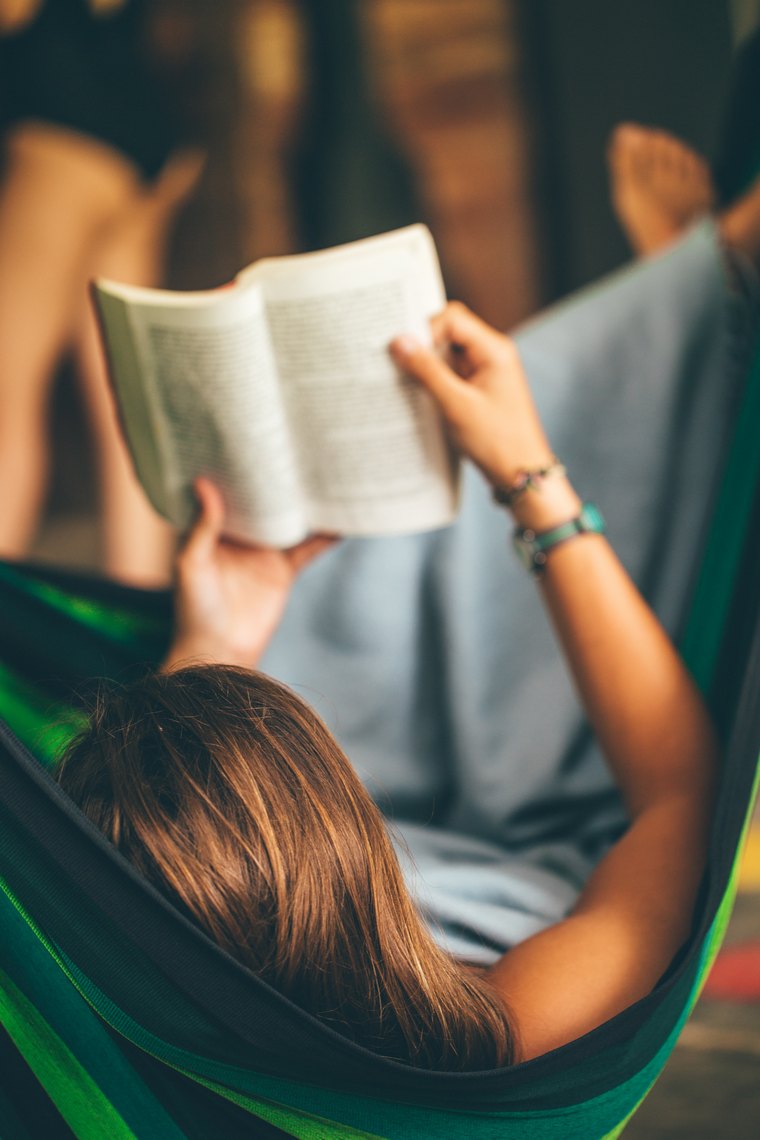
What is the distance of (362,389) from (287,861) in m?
0.35

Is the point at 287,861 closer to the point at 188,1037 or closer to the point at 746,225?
the point at 188,1037

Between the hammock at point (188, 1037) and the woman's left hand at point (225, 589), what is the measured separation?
11.8 inches

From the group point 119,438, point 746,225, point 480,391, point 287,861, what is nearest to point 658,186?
point 746,225

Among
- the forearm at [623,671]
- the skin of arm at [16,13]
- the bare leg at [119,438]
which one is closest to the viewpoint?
the forearm at [623,671]

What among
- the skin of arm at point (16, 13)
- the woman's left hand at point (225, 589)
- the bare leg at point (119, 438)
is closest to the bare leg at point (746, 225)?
the woman's left hand at point (225, 589)

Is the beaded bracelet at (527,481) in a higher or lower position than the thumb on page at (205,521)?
lower

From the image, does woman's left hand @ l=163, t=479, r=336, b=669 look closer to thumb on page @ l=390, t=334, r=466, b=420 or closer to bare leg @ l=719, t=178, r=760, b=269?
thumb on page @ l=390, t=334, r=466, b=420

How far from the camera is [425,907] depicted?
2.00 ft

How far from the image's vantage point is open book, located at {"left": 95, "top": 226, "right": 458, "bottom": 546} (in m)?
0.65

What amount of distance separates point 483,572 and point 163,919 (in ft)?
1.69

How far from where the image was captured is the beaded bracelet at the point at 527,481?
2.23 ft

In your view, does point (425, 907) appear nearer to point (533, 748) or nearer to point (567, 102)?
point (533, 748)

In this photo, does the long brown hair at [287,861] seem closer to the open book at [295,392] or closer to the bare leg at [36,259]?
the open book at [295,392]

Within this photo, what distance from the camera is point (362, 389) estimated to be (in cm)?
69
